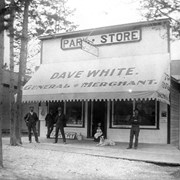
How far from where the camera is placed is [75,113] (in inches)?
686

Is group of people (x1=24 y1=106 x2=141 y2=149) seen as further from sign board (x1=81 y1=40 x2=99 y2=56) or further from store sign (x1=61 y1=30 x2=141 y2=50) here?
store sign (x1=61 y1=30 x2=141 y2=50)

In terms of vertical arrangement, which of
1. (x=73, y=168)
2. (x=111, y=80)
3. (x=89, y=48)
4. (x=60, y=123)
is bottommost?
(x=73, y=168)

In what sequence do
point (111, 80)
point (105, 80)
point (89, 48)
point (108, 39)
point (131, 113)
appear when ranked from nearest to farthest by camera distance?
point (111, 80)
point (105, 80)
point (89, 48)
point (131, 113)
point (108, 39)

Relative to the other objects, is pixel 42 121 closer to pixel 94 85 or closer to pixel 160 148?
pixel 94 85

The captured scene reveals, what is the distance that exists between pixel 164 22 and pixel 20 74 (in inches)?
269

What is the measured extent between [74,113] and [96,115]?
1.30 m

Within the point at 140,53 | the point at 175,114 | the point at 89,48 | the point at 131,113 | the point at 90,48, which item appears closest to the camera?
the point at 89,48

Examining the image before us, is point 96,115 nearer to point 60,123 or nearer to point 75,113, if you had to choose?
point 75,113

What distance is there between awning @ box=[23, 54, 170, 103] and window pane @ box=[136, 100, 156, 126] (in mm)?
1904

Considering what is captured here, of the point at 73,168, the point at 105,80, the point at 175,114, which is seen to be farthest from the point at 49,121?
the point at 73,168

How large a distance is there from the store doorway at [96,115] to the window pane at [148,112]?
1999 millimetres

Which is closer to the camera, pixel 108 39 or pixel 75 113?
pixel 108 39

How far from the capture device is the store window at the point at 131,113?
15359 mm

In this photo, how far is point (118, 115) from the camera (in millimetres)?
16250
